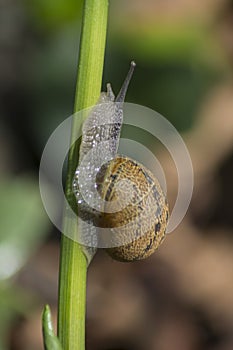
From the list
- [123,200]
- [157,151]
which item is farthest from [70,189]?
[157,151]

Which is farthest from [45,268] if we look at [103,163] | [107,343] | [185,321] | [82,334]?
[82,334]

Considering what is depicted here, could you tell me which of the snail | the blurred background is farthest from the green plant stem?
the blurred background

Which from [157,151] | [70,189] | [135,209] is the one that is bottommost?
[157,151]

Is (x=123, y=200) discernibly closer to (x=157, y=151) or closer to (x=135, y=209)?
(x=135, y=209)

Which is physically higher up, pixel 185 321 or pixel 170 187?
pixel 170 187

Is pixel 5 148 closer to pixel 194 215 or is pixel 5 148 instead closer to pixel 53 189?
pixel 53 189

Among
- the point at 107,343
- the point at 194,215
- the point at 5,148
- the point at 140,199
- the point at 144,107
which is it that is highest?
the point at 140,199

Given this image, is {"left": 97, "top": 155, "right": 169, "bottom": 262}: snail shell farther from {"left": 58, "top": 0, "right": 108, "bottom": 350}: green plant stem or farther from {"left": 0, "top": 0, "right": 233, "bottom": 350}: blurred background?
{"left": 0, "top": 0, "right": 233, "bottom": 350}: blurred background
